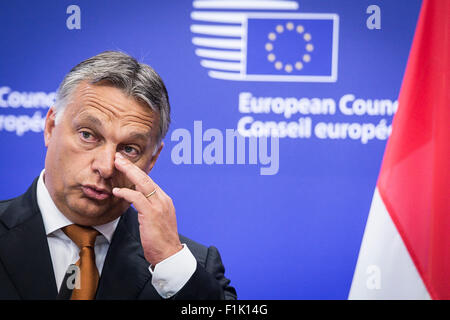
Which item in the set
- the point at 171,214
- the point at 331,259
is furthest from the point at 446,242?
the point at 171,214

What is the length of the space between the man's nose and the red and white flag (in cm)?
140

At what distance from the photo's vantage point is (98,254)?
156 cm

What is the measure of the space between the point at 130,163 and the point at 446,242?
5.38 ft

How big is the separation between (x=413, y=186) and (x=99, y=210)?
158 cm

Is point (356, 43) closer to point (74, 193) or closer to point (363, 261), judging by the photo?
point (363, 261)

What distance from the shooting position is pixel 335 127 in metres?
2.35

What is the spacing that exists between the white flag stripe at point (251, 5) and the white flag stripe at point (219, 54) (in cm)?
22

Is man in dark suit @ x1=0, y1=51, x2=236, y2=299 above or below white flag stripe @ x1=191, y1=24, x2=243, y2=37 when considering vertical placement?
below

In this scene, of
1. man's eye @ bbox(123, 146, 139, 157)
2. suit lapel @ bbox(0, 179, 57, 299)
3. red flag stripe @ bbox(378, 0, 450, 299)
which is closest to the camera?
suit lapel @ bbox(0, 179, 57, 299)

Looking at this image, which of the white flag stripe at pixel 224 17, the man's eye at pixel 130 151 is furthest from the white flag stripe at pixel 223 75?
the man's eye at pixel 130 151

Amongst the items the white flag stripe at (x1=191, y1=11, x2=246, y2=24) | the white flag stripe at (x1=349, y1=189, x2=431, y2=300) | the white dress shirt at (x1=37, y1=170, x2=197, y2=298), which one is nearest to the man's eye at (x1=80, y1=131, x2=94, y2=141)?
the white dress shirt at (x1=37, y1=170, x2=197, y2=298)

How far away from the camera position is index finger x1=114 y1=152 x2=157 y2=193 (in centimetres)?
143

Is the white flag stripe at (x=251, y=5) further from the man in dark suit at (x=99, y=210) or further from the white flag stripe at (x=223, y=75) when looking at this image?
the man in dark suit at (x=99, y=210)

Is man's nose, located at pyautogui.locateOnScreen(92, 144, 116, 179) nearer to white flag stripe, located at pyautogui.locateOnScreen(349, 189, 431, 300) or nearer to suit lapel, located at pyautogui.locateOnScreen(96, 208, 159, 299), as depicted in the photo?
suit lapel, located at pyautogui.locateOnScreen(96, 208, 159, 299)
